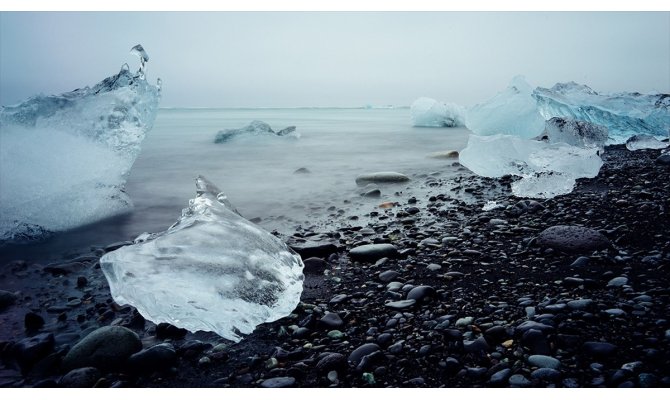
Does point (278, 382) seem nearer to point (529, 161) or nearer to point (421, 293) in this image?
point (421, 293)

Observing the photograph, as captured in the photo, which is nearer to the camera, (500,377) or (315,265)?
(500,377)

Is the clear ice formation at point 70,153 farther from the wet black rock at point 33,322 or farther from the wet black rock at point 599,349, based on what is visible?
the wet black rock at point 599,349

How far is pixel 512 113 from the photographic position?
290 inches

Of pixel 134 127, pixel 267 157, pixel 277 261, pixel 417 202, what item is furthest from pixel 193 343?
pixel 267 157

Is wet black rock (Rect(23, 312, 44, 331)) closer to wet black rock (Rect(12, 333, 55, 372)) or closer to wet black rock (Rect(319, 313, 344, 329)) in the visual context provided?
wet black rock (Rect(12, 333, 55, 372))

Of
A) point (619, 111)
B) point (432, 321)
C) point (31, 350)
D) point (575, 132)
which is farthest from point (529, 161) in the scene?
point (31, 350)

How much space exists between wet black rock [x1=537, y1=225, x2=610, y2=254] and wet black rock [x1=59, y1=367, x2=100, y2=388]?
2601 millimetres

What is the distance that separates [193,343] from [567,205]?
3366 mm

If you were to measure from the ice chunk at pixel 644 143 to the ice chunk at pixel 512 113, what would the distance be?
4.96 feet

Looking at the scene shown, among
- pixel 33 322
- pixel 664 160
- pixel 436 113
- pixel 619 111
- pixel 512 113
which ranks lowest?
pixel 33 322

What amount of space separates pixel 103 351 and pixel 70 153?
291cm

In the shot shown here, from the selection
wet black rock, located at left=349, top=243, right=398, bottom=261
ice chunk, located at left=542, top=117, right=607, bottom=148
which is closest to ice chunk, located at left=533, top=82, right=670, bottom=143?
ice chunk, located at left=542, top=117, right=607, bottom=148

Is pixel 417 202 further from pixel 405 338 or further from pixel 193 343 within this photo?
pixel 193 343

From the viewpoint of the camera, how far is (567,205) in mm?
3754
